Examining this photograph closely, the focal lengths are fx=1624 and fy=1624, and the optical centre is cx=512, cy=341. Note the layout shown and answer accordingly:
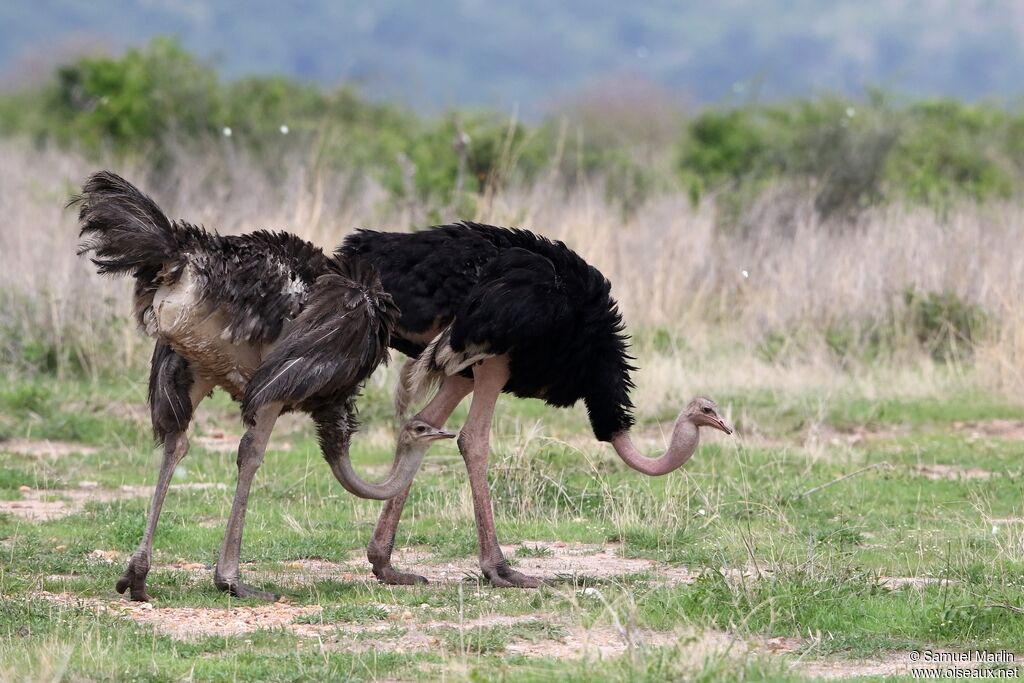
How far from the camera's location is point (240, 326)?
6566 mm

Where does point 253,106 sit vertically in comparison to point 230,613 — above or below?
above

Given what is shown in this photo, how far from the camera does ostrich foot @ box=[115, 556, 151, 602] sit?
6.51m

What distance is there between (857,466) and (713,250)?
19.0ft

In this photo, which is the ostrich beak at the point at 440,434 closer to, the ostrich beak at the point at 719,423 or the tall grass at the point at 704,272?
the ostrich beak at the point at 719,423

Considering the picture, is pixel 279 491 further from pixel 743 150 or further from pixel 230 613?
pixel 743 150

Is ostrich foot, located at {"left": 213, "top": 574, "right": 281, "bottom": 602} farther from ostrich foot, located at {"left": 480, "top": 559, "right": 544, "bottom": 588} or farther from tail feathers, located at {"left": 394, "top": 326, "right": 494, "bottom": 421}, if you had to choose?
tail feathers, located at {"left": 394, "top": 326, "right": 494, "bottom": 421}

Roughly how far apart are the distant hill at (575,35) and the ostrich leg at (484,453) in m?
103

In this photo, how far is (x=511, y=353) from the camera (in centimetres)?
713

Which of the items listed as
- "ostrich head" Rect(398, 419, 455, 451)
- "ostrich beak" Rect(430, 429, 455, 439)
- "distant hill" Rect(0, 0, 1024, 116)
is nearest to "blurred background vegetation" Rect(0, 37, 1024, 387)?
"ostrich head" Rect(398, 419, 455, 451)

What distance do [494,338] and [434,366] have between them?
393mm

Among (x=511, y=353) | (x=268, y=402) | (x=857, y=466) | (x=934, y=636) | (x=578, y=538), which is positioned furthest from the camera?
(x=857, y=466)

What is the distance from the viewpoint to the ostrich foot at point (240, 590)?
6.66m

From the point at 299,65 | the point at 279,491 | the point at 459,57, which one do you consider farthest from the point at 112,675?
the point at 459,57

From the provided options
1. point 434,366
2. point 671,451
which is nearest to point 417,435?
point 434,366
